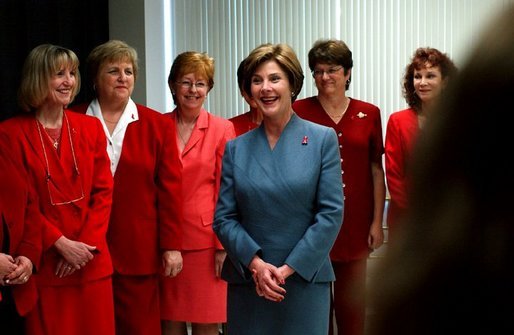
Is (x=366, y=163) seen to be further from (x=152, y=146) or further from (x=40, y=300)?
(x=40, y=300)

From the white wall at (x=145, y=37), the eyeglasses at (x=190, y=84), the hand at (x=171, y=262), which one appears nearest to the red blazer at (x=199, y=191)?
the hand at (x=171, y=262)

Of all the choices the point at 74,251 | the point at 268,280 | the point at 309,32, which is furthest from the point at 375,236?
the point at 309,32

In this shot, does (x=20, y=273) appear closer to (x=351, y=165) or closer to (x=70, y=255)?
(x=70, y=255)

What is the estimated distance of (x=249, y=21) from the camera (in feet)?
17.7

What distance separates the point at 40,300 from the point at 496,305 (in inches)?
116

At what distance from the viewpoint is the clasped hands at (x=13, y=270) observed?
3.04 m

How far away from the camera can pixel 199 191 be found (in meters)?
3.72

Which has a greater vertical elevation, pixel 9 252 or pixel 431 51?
pixel 431 51

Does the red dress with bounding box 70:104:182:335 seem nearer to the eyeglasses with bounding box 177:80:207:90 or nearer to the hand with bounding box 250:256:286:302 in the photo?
the eyeglasses with bounding box 177:80:207:90

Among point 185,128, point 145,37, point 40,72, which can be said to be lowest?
point 185,128

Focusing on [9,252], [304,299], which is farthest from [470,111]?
[9,252]

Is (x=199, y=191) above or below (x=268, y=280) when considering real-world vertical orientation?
above

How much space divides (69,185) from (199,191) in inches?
27.8

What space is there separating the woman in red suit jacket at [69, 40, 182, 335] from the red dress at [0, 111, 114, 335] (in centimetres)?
18
